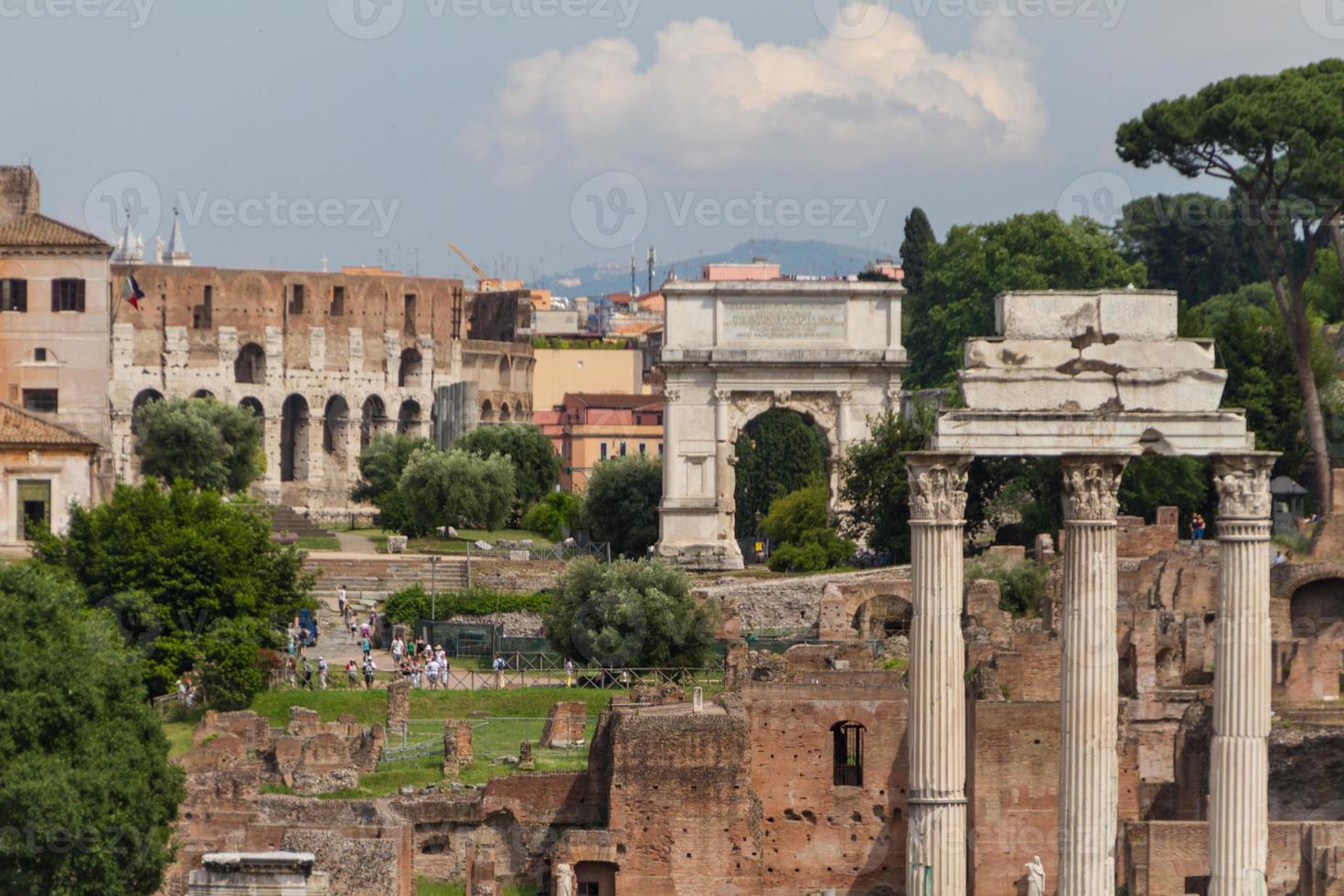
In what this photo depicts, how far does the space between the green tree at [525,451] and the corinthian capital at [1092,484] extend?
2240 inches

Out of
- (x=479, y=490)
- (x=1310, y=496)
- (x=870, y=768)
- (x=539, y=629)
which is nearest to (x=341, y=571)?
(x=539, y=629)

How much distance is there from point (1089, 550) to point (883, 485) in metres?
33.9

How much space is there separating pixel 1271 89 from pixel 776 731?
21.9 metres

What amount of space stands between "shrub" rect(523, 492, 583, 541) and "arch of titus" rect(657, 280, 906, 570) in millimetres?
9335

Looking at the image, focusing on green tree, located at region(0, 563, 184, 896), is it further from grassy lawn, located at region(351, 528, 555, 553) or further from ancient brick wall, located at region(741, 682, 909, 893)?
grassy lawn, located at region(351, 528, 555, 553)

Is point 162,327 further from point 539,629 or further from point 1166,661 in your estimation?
point 1166,661

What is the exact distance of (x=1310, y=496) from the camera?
6241 centimetres

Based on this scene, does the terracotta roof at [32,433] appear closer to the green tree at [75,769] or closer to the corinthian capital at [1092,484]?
the green tree at [75,769]

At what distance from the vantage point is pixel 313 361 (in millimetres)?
105688

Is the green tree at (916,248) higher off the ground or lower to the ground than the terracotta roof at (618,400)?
higher

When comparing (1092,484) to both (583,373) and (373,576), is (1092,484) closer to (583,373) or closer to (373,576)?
(373,576)

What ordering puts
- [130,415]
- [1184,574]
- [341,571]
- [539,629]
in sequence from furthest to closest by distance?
[130,415], [341,571], [539,629], [1184,574]

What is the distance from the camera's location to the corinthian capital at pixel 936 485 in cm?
2898

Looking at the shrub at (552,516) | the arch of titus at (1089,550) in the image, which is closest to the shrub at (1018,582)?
the shrub at (552,516)
